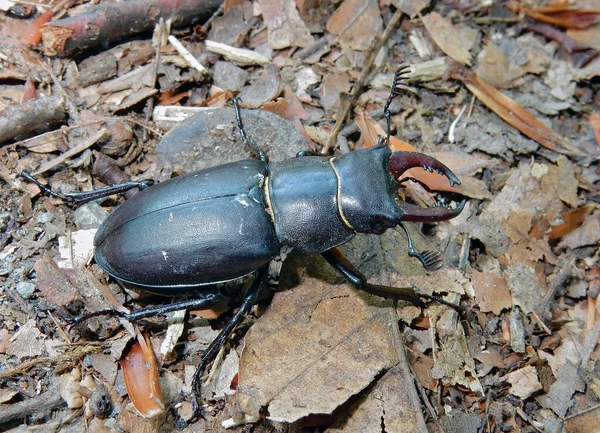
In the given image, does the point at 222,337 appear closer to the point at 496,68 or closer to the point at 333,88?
the point at 333,88

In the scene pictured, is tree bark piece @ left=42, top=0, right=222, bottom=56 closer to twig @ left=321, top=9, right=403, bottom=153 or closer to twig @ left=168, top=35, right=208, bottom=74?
twig @ left=168, top=35, right=208, bottom=74

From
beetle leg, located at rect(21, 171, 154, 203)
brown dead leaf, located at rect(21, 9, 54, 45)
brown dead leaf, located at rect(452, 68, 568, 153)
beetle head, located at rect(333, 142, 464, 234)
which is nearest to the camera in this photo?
beetle head, located at rect(333, 142, 464, 234)

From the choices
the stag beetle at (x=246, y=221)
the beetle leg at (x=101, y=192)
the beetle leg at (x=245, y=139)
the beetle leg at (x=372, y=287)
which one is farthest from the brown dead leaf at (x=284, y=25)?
the beetle leg at (x=372, y=287)

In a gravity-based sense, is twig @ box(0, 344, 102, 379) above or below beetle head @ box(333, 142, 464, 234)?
below

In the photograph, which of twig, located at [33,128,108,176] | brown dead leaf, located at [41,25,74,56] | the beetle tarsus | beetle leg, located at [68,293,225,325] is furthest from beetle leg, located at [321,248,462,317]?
brown dead leaf, located at [41,25,74,56]

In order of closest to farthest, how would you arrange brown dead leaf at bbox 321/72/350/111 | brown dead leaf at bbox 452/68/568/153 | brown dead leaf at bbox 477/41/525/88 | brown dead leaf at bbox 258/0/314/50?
brown dead leaf at bbox 321/72/350/111
brown dead leaf at bbox 452/68/568/153
brown dead leaf at bbox 258/0/314/50
brown dead leaf at bbox 477/41/525/88

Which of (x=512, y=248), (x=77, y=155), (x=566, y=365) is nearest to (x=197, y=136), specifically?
(x=77, y=155)

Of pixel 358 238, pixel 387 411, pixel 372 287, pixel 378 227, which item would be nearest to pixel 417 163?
pixel 378 227
